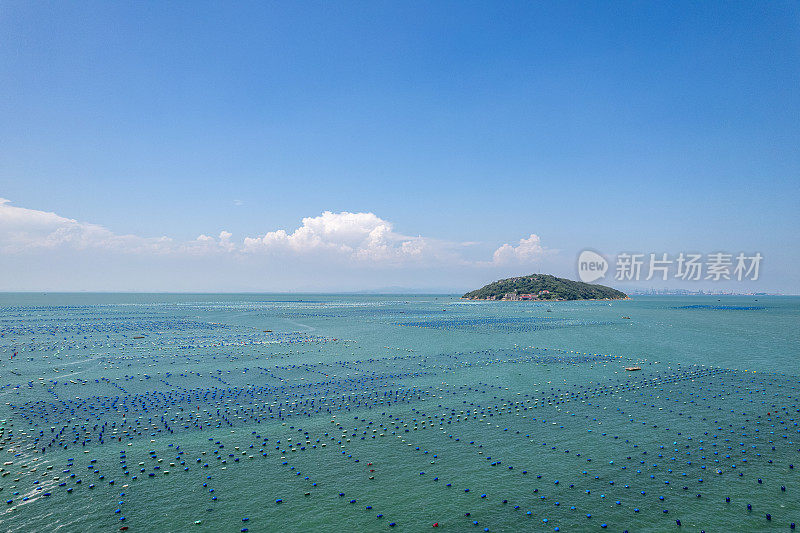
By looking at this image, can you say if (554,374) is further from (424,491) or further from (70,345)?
(70,345)

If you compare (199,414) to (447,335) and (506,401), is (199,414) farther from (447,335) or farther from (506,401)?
(447,335)

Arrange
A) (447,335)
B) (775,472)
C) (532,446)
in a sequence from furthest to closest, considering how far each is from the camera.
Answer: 1. (447,335)
2. (532,446)
3. (775,472)

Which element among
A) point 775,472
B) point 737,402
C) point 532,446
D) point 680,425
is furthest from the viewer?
point 737,402

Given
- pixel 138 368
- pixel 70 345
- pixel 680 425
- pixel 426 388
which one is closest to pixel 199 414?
pixel 426 388

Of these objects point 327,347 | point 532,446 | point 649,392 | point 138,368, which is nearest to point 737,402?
point 649,392

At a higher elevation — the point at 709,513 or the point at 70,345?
the point at 709,513

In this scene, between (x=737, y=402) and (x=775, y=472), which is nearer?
(x=775, y=472)
